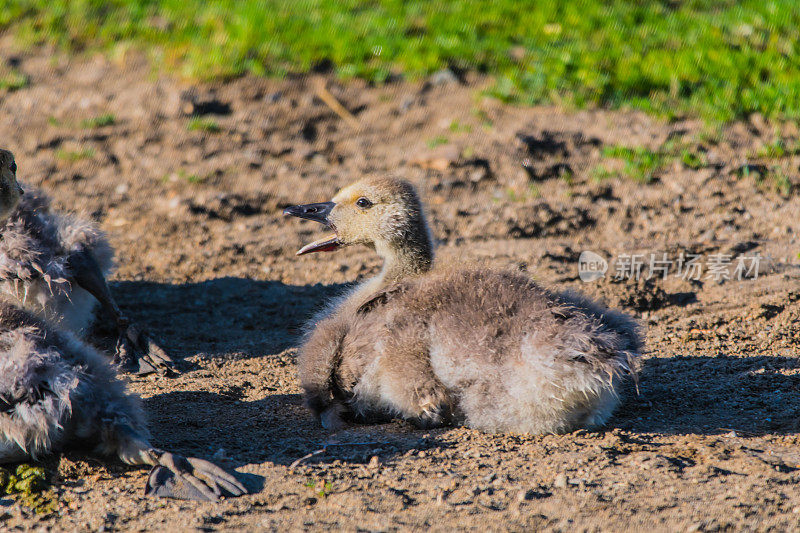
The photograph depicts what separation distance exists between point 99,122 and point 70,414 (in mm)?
5903

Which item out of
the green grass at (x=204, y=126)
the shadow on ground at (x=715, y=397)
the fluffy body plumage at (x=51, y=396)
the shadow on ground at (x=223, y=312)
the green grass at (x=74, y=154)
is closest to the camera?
the fluffy body plumage at (x=51, y=396)

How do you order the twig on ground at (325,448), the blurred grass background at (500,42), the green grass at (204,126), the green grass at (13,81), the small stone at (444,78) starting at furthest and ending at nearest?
the green grass at (13,81) < the small stone at (444,78) < the green grass at (204,126) < the blurred grass background at (500,42) < the twig on ground at (325,448)

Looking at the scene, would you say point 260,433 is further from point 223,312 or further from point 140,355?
point 223,312

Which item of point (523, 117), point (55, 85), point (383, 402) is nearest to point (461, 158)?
point (523, 117)

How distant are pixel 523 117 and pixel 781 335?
12.7ft

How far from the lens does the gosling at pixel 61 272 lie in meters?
5.00

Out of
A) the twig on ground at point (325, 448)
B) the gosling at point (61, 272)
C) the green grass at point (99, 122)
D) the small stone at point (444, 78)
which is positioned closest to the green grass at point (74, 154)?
the green grass at point (99, 122)

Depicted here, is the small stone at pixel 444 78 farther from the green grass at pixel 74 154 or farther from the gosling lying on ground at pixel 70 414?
the gosling lying on ground at pixel 70 414

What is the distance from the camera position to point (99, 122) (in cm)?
902

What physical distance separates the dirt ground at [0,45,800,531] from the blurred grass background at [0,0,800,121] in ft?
1.00

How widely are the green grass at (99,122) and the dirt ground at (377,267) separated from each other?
7 centimetres

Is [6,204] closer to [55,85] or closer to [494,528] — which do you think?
[494,528]

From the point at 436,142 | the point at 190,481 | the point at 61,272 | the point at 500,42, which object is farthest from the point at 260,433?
the point at 500,42

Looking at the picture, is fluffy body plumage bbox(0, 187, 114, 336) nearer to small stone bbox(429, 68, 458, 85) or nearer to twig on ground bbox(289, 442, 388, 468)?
twig on ground bbox(289, 442, 388, 468)
